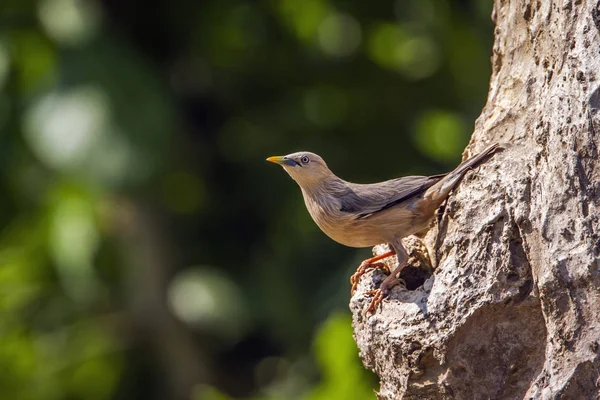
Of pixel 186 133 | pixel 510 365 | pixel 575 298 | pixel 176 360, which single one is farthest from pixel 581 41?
pixel 176 360

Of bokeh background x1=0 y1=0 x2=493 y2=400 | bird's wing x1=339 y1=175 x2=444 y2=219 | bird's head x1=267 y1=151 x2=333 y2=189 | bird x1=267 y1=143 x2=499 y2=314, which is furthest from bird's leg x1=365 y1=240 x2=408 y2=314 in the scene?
bokeh background x1=0 y1=0 x2=493 y2=400

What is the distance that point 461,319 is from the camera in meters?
5.10

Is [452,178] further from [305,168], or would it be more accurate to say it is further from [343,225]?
[305,168]

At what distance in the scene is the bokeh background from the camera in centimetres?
1103

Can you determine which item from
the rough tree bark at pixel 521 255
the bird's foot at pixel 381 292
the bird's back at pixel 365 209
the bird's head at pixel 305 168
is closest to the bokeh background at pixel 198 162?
the bird's head at pixel 305 168

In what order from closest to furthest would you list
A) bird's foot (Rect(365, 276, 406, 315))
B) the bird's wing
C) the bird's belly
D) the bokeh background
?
bird's foot (Rect(365, 276, 406, 315)), the bird's belly, the bird's wing, the bokeh background

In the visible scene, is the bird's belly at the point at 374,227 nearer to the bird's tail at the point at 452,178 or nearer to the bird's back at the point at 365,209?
the bird's back at the point at 365,209

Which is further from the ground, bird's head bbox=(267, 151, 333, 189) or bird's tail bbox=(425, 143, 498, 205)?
bird's head bbox=(267, 151, 333, 189)

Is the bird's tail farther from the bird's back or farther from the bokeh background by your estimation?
the bokeh background

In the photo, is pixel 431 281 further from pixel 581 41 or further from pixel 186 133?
pixel 186 133

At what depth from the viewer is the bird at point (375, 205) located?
19.0ft

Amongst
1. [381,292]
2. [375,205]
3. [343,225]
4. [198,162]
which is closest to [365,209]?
[375,205]

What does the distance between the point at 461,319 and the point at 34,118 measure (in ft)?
22.8

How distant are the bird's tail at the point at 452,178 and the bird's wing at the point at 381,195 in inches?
7.6
